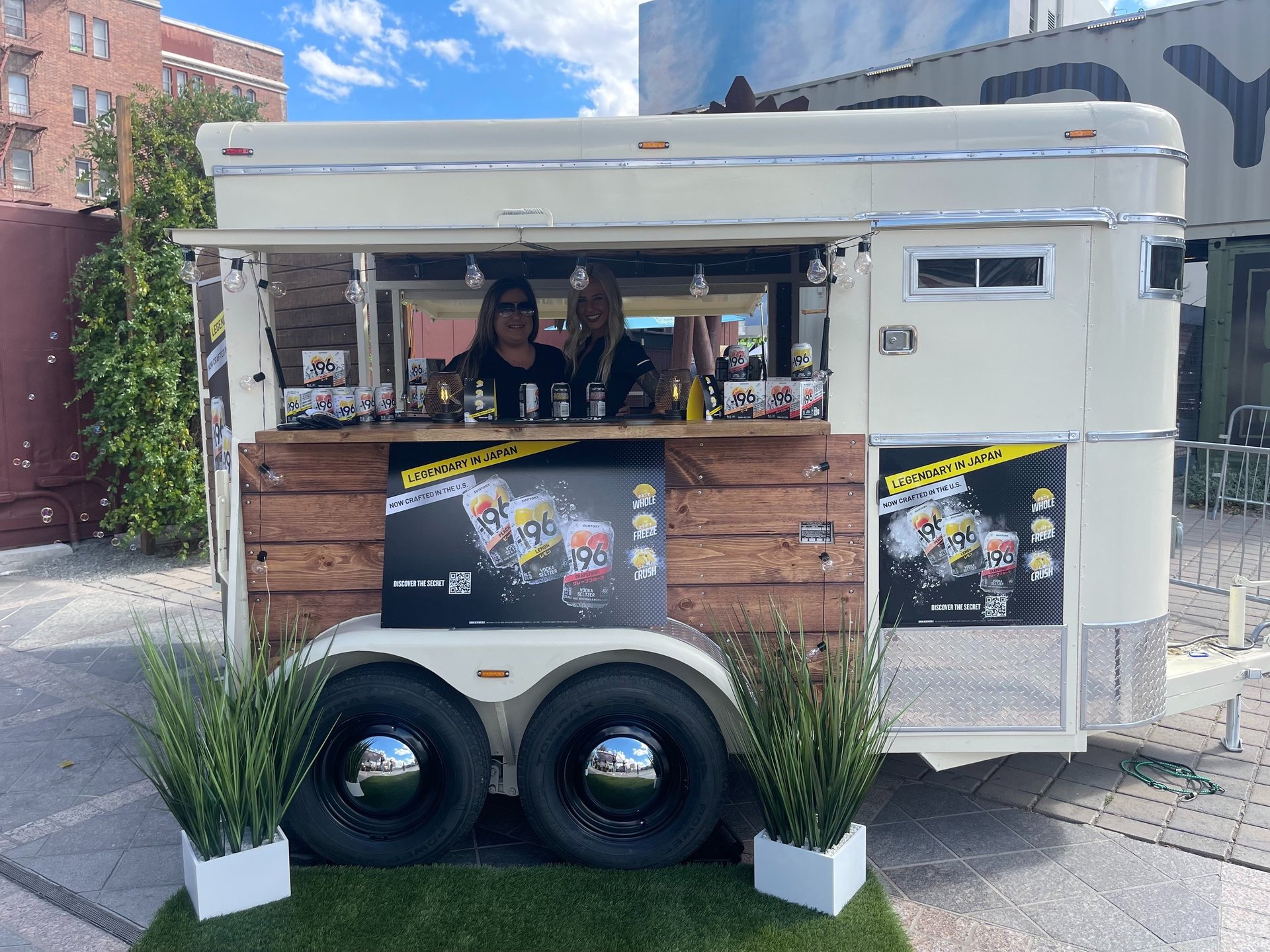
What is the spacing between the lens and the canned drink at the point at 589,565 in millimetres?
3217

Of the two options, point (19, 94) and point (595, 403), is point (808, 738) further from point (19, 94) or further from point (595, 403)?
point (19, 94)

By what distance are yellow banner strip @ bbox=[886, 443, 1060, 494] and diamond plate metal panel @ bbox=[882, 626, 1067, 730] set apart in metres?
0.55

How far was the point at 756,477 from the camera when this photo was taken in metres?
3.23

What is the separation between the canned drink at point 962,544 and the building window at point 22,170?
41.4m

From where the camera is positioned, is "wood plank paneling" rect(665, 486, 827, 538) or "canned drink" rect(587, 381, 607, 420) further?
"canned drink" rect(587, 381, 607, 420)

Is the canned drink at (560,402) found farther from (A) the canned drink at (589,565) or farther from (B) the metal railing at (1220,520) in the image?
(B) the metal railing at (1220,520)

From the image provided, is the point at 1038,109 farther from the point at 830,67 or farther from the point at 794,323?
the point at 830,67

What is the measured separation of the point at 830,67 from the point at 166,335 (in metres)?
21.8

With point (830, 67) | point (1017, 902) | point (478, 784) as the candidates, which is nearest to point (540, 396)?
point (478, 784)

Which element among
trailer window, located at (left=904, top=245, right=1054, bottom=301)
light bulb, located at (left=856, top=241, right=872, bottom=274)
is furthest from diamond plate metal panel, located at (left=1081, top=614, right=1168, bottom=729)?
light bulb, located at (left=856, top=241, right=872, bottom=274)

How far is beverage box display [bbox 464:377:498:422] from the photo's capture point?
10.9ft

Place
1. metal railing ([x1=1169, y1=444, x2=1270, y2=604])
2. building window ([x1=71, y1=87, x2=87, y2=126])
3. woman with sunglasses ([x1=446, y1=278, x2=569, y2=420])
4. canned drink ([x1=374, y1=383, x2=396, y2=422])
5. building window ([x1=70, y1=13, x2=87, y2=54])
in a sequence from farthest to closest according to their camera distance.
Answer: building window ([x1=71, y1=87, x2=87, y2=126]), building window ([x1=70, y1=13, x2=87, y2=54]), metal railing ([x1=1169, y1=444, x2=1270, y2=604]), woman with sunglasses ([x1=446, y1=278, x2=569, y2=420]), canned drink ([x1=374, y1=383, x2=396, y2=422])

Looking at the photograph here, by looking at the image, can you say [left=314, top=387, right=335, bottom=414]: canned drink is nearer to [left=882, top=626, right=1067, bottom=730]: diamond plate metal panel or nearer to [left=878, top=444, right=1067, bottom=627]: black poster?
[left=878, top=444, right=1067, bottom=627]: black poster

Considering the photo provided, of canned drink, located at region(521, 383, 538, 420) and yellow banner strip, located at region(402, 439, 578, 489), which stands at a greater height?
canned drink, located at region(521, 383, 538, 420)
